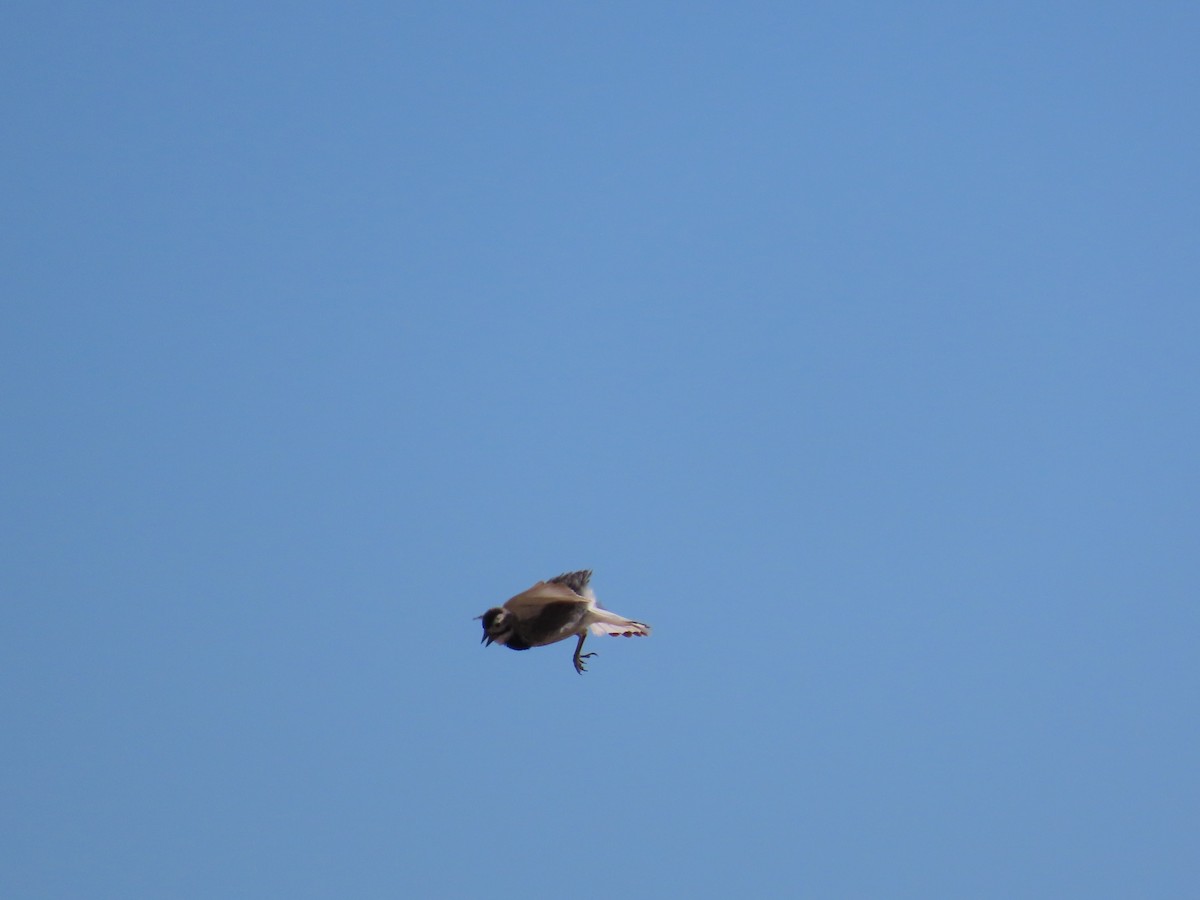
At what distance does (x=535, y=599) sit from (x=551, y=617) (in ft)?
0.28

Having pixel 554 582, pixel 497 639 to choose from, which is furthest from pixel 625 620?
pixel 497 639

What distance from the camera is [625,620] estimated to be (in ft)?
9.92

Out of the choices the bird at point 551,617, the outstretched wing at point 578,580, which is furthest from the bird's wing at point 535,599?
the outstretched wing at point 578,580

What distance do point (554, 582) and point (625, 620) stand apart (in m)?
0.22

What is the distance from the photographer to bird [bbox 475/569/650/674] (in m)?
2.64

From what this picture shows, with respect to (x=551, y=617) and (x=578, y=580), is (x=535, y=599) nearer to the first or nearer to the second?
(x=551, y=617)

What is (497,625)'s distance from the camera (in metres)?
2.62

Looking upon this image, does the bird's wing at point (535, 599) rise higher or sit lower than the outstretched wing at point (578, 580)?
lower

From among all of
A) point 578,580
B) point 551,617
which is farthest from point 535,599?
point 578,580

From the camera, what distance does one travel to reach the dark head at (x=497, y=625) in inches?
103

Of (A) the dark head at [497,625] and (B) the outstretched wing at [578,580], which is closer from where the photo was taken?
(A) the dark head at [497,625]

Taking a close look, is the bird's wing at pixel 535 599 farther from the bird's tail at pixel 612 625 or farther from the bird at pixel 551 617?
the bird's tail at pixel 612 625

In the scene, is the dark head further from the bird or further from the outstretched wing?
the outstretched wing

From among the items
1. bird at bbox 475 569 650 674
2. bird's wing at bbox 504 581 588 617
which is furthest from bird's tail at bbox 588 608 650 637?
bird's wing at bbox 504 581 588 617
